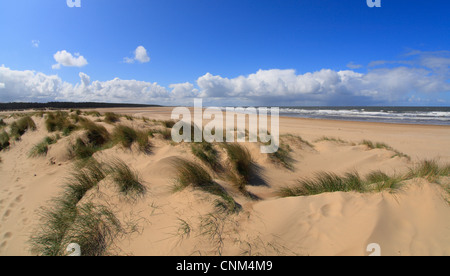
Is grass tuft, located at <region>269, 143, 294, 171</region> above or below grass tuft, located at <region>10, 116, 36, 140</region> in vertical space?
below

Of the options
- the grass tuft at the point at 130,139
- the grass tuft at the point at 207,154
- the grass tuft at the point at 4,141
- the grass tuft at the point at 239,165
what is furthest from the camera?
the grass tuft at the point at 4,141

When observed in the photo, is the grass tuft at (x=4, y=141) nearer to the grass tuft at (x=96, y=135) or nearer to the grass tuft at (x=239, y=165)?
the grass tuft at (x=96, y=135)

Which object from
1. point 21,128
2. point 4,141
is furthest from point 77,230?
point 21,128

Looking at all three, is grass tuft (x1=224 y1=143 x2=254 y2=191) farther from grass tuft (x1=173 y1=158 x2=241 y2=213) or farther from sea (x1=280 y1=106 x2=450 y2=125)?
sea (x1=280 y1=106 x2=450 y2=125)

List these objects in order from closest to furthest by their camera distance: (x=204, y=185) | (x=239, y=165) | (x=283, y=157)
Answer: (x=204, y=185) → (x=239, y=165) → (x=283, y=157)

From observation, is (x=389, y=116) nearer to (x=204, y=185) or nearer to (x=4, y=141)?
(x=204, y=185)

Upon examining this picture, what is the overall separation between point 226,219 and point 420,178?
3146 mm

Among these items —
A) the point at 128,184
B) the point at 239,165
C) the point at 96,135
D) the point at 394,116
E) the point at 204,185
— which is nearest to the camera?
the point at 204,185

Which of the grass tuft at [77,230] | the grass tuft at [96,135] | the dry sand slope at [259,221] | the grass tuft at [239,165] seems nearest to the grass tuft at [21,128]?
the grass tuft at [96,135]

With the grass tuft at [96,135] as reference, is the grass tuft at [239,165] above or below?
below

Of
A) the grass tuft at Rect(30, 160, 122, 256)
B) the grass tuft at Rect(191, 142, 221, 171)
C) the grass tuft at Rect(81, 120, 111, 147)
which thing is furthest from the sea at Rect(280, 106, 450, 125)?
the grass tuft at Rect(30, 160, 122, 256)

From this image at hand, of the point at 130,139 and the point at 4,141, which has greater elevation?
the point at 130,139

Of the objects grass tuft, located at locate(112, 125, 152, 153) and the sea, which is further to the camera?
the sea

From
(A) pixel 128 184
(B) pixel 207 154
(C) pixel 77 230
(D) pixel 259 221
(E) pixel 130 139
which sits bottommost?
(C) pixel 77 230
